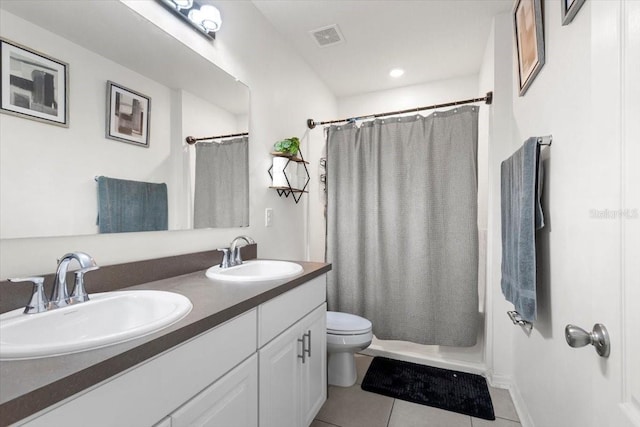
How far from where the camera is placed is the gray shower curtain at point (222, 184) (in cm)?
143

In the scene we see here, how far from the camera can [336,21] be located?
1929 mm

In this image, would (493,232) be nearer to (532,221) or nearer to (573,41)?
(532,221)

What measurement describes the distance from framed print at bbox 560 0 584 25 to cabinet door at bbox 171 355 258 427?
1.61 meters

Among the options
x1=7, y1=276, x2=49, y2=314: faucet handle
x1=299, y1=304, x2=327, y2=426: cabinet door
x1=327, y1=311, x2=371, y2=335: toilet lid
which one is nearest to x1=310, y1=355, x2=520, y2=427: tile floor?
x1=299, y1=304, x2=327, y2=426: cabinet door

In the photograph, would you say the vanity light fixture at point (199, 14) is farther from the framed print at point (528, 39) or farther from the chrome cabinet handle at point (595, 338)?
the chrome cabinet handle at point (595, 338)

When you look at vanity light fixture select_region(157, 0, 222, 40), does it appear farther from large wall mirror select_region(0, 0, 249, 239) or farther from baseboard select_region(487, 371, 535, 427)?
baseboard select_region(487, 371, 535, 427)

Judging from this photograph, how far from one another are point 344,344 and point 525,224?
122 cm

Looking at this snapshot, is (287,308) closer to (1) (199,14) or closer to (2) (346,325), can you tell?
(2) (346,325)

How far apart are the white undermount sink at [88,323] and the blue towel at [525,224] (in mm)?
1329

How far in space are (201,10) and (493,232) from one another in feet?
6.98

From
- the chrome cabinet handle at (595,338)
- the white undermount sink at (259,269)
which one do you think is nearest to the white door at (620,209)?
the chrome cabinet handle at (595,338)

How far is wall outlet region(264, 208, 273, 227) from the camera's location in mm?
1910

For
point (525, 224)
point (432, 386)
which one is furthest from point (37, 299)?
point (432, 386)

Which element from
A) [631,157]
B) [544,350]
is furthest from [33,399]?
[544,350]
